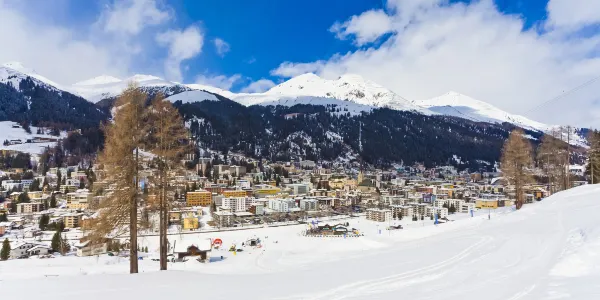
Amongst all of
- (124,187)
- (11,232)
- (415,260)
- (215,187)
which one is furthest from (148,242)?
(215,187)

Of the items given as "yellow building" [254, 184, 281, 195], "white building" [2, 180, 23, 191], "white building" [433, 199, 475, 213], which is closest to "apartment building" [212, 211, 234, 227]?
"yellow building" [254, 184, 281, 195]

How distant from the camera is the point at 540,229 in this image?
15148 mm

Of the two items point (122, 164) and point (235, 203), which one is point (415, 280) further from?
point (235, 203)

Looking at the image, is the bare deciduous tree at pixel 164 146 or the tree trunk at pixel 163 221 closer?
the bare deciduous tree at pixel 164 146

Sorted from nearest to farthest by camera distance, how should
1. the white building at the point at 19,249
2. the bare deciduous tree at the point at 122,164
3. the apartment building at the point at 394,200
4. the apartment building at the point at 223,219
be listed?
1. the bare deciduous tree at the point at 122,164
2. the white building at the point at 19,249
3. the apartment building at the point at 223,219
4. the apartment building at the point at 394,200

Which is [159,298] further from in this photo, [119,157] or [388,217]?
[388,217]

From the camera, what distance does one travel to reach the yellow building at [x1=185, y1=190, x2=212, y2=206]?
100562 millimetres

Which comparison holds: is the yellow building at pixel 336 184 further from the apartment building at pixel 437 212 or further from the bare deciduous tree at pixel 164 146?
the bare deciduous tree at pixel 164 146

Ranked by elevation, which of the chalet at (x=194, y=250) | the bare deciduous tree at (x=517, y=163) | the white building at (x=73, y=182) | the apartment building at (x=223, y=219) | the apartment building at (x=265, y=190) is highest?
the bare deciduous tree at (x=517, y=163)

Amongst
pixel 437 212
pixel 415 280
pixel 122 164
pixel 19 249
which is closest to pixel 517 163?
pixel 415 280

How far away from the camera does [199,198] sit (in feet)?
335

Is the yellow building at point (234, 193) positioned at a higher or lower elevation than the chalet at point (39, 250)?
higher

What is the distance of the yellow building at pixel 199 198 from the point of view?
101 meters

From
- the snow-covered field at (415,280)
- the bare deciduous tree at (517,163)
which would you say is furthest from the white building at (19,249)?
the bare deciduous tree at (517,163)
